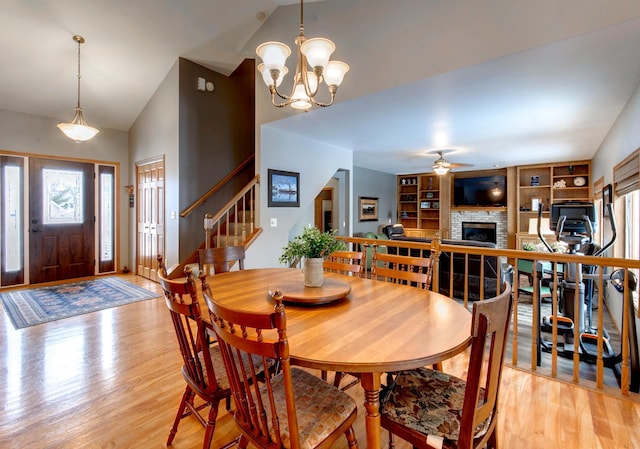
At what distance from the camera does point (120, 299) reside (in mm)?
4355

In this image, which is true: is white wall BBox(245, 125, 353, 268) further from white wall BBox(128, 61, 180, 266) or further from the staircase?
white wall BBox(128, 61, 180, 266)

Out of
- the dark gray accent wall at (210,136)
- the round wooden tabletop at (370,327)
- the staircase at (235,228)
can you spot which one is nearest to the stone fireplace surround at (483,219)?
the dark gray accent wall at (210,136)

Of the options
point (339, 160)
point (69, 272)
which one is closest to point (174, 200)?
point (69, 272)

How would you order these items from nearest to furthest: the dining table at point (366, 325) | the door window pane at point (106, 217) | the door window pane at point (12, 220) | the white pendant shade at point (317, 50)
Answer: the dining table at point (366, 325)
the white pendant shade at point (317, 50)
the door window pane at point (12, 220)
the door window pane at point (106, 217)

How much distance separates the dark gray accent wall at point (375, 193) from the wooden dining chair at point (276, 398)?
6486 mm

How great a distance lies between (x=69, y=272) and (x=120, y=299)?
2093 mm

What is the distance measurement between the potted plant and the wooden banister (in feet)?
11.9

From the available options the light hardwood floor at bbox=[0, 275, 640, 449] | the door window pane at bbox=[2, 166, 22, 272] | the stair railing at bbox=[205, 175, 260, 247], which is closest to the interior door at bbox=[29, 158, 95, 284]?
the door window pane at bbox=[2, 166, 22, 272]

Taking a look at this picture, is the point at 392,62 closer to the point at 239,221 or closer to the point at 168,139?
the point at 239,221

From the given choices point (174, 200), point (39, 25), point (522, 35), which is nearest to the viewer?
point (522, 35)

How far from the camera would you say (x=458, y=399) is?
1302mm

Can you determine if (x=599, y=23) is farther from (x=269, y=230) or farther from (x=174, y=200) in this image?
(x=174, y=200)

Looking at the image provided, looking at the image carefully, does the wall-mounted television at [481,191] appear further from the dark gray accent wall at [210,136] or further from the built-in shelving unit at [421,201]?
the dark gray accent wall at [210,136]

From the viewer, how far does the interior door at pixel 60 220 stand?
5.20 meters
